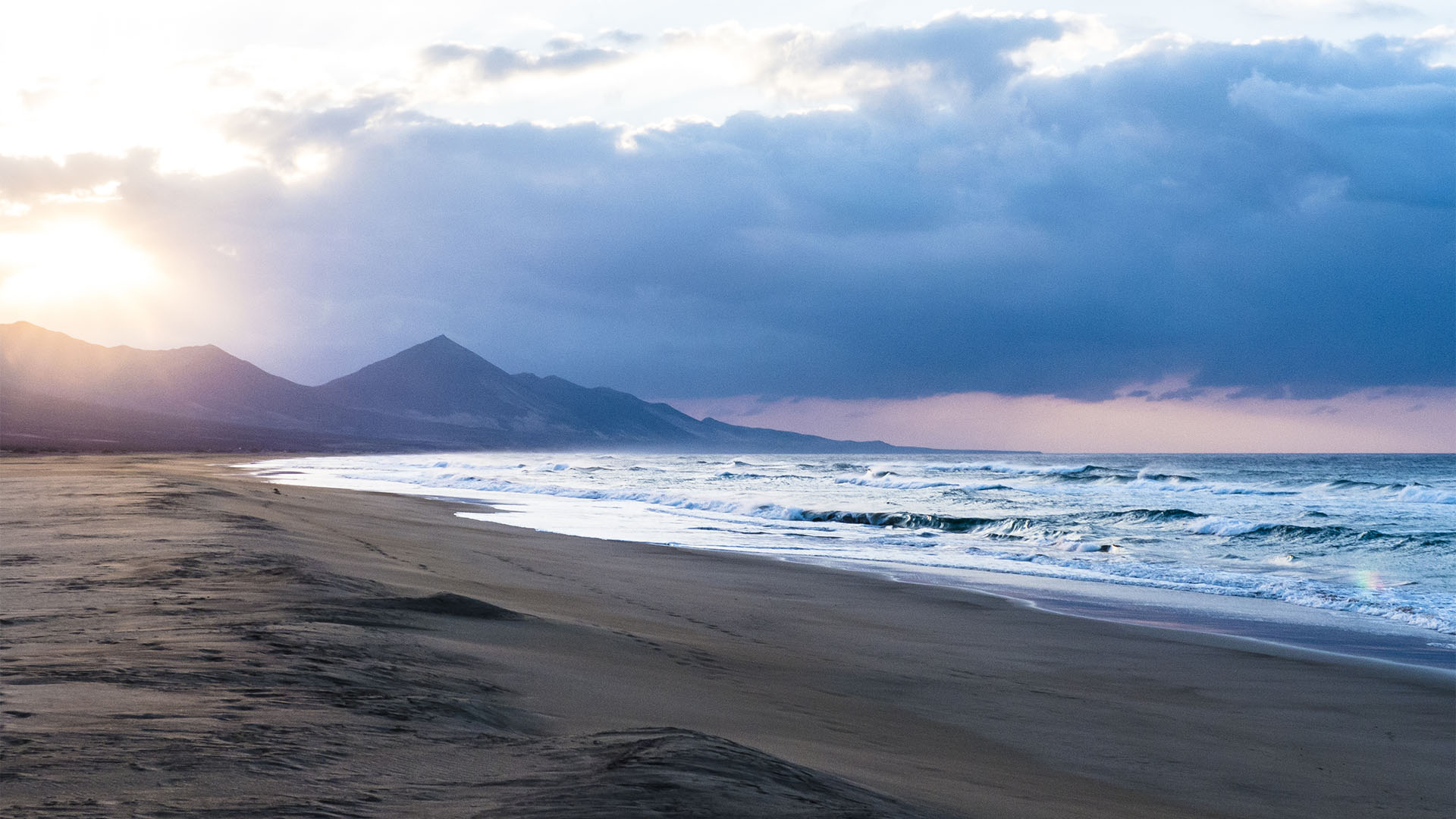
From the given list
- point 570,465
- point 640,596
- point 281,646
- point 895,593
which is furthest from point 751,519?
point 570,465

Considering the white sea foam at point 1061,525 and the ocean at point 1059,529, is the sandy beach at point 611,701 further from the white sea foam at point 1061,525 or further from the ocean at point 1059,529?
the white sea foam at point 1061,525

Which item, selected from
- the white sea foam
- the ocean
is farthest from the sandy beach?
the white sea foam

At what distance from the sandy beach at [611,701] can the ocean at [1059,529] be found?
12.4ft

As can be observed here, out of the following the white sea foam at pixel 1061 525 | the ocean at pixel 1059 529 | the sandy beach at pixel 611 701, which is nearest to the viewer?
the sandy beach at pixel 611 701

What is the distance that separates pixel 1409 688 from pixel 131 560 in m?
11.1

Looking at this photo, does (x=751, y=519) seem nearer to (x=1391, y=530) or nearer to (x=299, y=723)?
(x=1391, y=530)

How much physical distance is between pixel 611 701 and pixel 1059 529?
71.7 feet

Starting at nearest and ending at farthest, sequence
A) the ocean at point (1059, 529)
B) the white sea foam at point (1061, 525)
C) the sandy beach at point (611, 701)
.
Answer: the sandy beach at point (611, 701) < the ocean at point (1059, 529) < the white sea foam at point (1061, 525)

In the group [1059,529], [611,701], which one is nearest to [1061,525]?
[1059,529]

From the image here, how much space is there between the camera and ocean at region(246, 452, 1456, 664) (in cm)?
1552

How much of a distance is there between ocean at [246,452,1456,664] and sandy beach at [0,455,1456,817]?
3.77m

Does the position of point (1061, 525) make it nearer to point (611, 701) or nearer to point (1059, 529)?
point (1059, 529)

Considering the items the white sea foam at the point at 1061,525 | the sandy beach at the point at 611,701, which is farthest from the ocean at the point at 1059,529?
the sandy beach at the point at 611,701

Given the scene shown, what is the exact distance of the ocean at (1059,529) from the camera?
50.9 ft
